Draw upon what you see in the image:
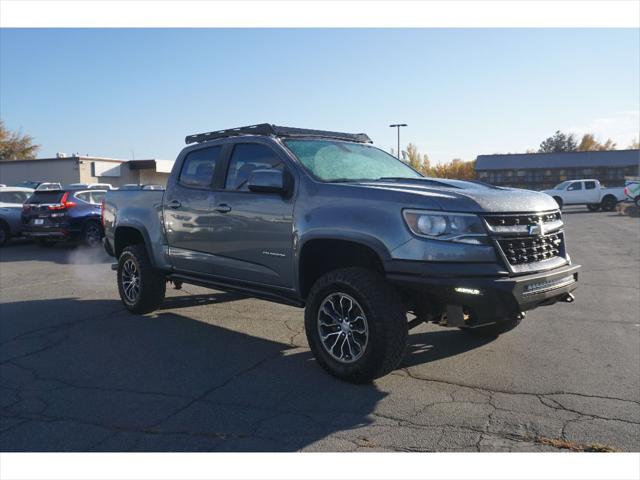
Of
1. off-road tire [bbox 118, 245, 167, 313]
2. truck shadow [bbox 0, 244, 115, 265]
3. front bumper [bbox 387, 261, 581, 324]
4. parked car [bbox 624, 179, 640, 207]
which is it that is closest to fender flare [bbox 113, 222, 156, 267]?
off-road tire [bbox 118, 245, 167, 313]

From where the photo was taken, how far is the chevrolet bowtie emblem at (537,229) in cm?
425

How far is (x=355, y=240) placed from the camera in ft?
14.3

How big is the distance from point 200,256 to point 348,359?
88.9 inches

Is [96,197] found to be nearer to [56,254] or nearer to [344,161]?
[56,254]

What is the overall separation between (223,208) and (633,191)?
31848 millimetres

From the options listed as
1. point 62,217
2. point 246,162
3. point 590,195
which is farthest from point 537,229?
point 590,195

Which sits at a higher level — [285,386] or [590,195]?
[590,195]

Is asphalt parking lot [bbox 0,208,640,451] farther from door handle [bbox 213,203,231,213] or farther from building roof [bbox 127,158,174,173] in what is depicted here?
building roof [bbox 127,158,174,173]

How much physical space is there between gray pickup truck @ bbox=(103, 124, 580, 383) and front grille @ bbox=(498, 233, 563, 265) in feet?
0.04

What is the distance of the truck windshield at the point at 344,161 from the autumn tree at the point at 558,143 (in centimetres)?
12447

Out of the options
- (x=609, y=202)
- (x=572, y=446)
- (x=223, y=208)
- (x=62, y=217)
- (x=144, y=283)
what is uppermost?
(x=223, y=208)

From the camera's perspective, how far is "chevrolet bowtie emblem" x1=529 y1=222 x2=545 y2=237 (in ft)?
13.9

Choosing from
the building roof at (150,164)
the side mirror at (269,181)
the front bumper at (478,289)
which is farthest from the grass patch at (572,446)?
the building roof at (150,164)

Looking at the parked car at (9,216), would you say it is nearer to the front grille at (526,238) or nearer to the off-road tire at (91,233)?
the off-road tire at (91,233)
